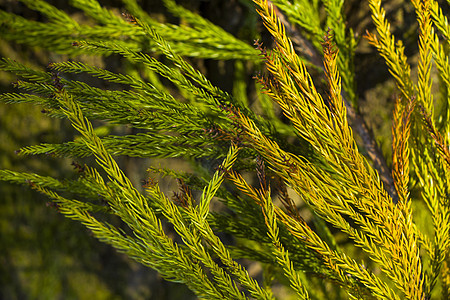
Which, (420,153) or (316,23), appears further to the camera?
(316,23)

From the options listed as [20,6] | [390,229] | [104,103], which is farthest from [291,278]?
[20,6]

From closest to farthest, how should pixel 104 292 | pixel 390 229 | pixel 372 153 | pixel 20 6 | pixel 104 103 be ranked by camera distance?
1. pixel 390 229
2. pixel 104 103
3. pixel 372 153
4. pixel 20 6
5. pixel 104 292

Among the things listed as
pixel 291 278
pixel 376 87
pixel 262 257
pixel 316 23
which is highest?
pixel 316 23

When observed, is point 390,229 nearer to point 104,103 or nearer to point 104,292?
point 104,103

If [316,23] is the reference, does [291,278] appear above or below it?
below

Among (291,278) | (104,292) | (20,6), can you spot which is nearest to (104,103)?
(291,278)

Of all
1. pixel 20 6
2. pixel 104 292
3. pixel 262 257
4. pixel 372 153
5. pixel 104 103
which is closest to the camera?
pixel 104 103
